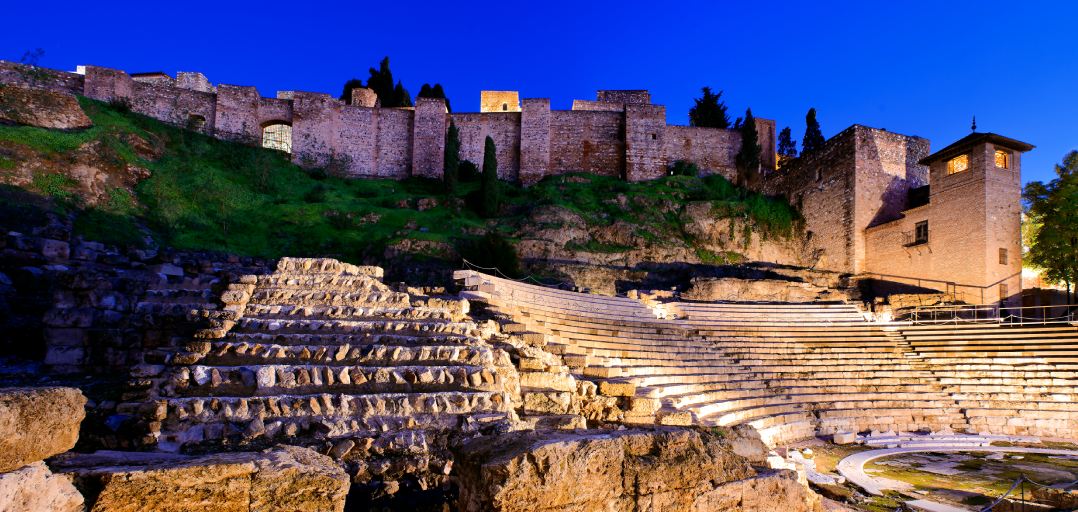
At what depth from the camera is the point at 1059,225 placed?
63.9 ft

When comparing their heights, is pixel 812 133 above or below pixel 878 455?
above

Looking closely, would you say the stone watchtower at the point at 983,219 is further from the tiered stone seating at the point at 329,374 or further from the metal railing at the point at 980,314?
the tiered stone seating at the point at 329,374

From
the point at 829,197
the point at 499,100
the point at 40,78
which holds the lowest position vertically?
the point at 829,197

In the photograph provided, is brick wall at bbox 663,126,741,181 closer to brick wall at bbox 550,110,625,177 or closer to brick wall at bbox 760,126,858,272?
brick wall at bbox 550,110,625,177

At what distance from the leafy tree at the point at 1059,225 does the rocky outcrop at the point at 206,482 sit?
25.2 m

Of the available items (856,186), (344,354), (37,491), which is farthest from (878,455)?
(856,186)

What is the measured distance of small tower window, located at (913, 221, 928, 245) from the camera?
2350 centimetres

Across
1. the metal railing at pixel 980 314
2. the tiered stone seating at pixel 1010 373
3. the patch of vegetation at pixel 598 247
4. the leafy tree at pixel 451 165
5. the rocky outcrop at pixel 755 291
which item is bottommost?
the tiered stone seating at pixel 1010 373

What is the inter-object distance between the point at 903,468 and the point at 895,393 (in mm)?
5183

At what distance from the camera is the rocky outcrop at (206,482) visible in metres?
2.37

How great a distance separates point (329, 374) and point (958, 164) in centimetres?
2581

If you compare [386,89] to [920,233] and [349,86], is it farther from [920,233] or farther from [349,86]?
[920,233]

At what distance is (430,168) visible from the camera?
111ft

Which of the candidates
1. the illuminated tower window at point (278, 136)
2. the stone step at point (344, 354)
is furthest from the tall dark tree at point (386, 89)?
the stone step at point (344, 354)
